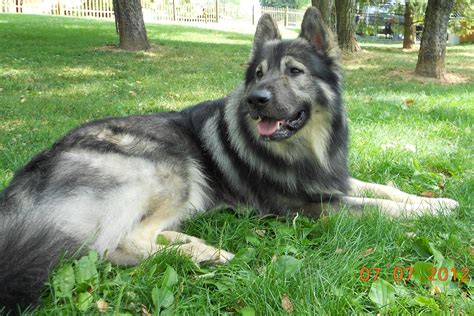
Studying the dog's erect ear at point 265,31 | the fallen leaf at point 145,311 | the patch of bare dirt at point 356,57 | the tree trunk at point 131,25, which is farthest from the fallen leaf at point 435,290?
the tree trunk at point 131,25

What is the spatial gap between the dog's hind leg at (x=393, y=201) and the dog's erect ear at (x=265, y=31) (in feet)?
5.18

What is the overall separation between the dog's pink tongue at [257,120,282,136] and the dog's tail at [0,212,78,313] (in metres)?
1.71

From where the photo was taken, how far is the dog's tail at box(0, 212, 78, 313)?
206 cm

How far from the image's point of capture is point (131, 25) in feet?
46.0

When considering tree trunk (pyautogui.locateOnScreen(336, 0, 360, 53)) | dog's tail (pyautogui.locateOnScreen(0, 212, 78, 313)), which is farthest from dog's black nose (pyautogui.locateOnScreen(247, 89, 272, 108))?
tree trunk (pyautogui.locateOnScreen(336, 0, 360, 53))

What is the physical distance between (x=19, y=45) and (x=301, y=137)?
46.8 feet

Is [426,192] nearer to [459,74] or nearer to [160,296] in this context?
[160,296]

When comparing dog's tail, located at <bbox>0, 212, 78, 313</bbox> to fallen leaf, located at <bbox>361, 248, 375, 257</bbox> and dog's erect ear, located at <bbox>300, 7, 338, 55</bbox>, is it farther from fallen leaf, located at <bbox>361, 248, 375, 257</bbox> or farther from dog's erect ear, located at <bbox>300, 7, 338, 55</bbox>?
dog's erect ear, located at <bbox>300, 7, 338, 55</bbox>

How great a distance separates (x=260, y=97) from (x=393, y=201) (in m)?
1.48

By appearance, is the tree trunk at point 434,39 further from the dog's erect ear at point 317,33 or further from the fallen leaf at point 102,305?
the fallen leaf at point 102,305

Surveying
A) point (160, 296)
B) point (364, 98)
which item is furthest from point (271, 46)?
point (364, 98)

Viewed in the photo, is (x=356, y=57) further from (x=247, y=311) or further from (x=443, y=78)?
(x=247, y=311)

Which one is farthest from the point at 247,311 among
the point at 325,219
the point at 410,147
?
the point at 410,147

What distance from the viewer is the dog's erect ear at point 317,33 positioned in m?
3.66
